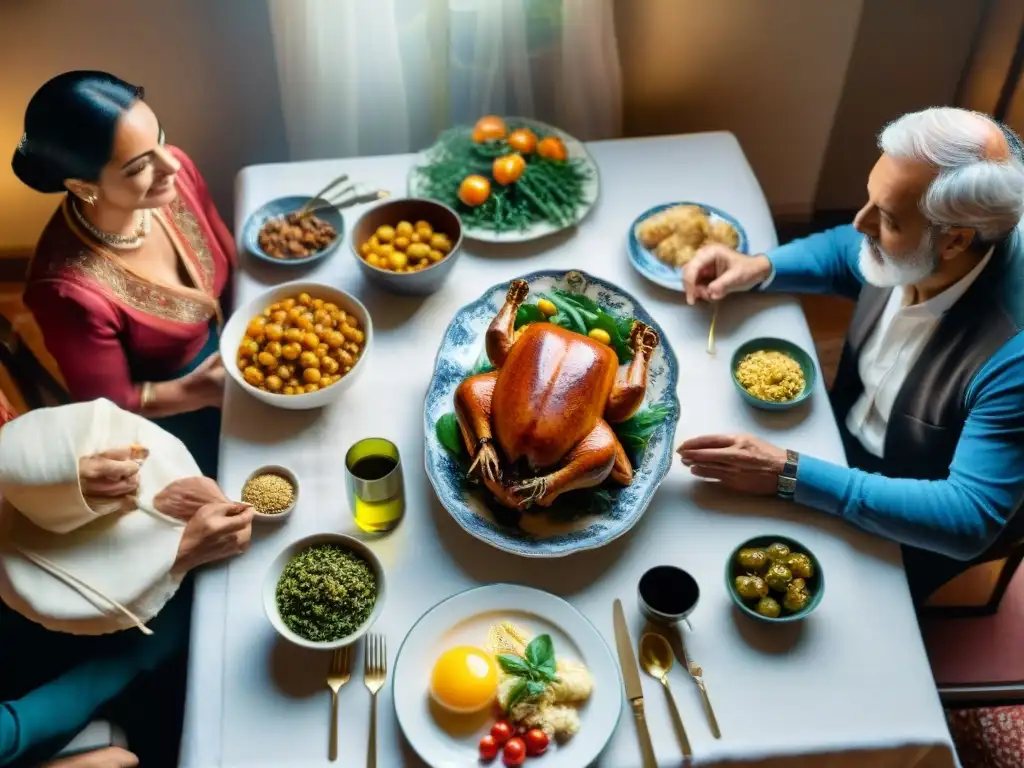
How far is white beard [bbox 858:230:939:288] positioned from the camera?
4.87 feet

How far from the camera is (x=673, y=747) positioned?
4.06ft

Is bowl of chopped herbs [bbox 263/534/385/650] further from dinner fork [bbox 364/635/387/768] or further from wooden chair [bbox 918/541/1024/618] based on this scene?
wooden chair [bbox 918/541/1024/618]

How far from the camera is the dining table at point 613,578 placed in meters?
1.25

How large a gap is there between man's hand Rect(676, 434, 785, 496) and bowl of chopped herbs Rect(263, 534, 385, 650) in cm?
55

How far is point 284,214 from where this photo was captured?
1914 mm

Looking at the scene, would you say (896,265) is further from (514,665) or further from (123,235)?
(123,235)

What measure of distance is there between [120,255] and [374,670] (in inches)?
37.6

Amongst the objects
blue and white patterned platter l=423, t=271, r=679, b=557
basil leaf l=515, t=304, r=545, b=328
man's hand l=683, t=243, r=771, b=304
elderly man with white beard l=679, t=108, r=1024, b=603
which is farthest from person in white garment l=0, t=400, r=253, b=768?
man's hand l=683, t=243, r=771, b=304

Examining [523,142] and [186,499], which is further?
[523,142]

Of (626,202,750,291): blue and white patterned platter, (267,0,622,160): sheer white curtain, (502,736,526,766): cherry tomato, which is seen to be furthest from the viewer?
(267,0,622,160): sheer white curtain

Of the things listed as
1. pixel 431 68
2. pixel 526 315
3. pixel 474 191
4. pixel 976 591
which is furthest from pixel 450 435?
pixel 431 68

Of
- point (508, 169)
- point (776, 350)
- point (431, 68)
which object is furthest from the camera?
point (431, 68)

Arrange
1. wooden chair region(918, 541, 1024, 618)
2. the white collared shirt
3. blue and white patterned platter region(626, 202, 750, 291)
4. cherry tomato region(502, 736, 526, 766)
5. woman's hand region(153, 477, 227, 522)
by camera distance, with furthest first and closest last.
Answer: blue and white patterned platter region(626, 202, 750, 291) → wooden chair region(918, 541, 1024, 618) → the white collared shirt → woman's hand region(153, 477, 227, 522) → cherry tomato region(502, 736, 526, 766)

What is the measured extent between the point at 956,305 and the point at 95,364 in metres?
1.56
